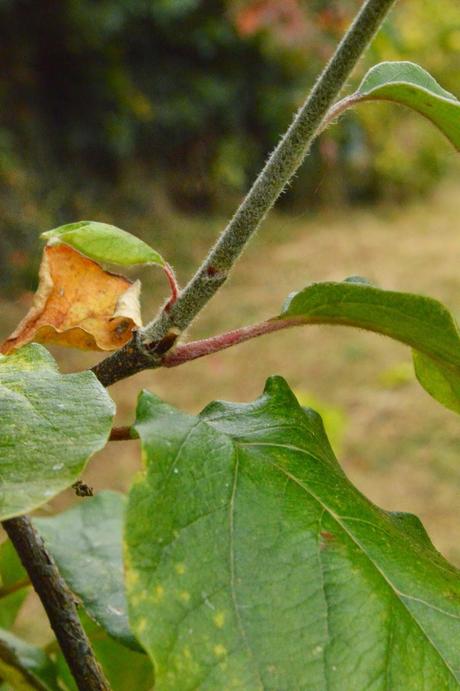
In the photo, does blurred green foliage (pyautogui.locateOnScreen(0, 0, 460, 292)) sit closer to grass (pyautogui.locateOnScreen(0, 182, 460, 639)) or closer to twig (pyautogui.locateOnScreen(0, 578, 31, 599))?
grass (pyautogui.locateOnScreen(0, 182, 460, 639))

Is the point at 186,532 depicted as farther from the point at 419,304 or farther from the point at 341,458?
the point at 341,458

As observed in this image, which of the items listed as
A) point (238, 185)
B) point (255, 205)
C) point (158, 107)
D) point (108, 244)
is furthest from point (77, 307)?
point (238, 185)

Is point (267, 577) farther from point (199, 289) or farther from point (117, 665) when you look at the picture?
point (117, 665)

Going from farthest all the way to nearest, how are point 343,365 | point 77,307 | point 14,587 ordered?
point 343,365
point 14,587
point 77,307

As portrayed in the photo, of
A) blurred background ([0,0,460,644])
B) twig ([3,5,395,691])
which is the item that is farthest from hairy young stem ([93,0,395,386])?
blurred background ([0,0,460,644])

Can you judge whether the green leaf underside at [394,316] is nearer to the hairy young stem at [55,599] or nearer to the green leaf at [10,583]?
the hairy young stem at [55,599]
